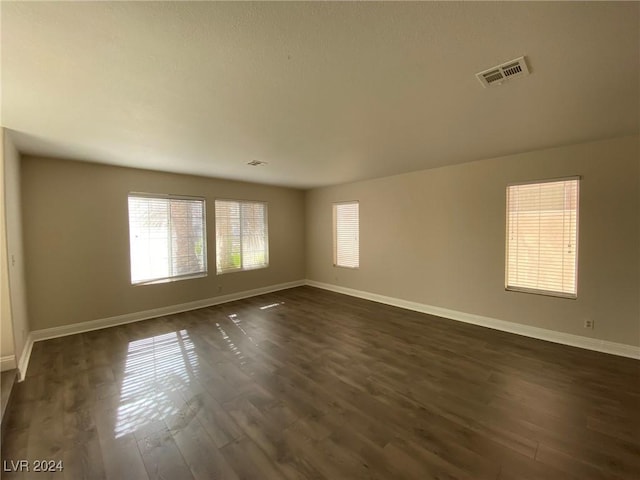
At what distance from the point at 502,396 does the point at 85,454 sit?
10.8 feet

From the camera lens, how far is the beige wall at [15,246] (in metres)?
2.70

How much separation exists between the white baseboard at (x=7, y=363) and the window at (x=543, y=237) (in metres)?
6.06

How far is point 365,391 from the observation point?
246 centimetres

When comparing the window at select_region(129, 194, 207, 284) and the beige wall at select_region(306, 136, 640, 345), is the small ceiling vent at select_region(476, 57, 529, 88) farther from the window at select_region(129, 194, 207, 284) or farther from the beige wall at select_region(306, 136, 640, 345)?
the window at select_region(129, 194, 207, 284)

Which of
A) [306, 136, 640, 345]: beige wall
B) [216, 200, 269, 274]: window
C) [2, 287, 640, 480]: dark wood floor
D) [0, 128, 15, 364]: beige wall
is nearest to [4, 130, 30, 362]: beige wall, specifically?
[0, 128, 15, 364]: beige wall

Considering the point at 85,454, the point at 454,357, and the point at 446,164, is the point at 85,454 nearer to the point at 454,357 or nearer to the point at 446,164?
the point at 454,357

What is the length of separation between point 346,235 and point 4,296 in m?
5.22

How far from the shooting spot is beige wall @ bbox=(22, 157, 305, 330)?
11.9ft

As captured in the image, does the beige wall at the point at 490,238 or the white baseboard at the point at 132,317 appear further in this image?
the white baseboard at the point at 132,317

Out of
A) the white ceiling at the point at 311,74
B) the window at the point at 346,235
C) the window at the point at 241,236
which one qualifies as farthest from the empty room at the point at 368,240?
the window at the point at 346,235

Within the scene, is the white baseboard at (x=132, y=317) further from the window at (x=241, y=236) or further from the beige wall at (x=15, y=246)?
the window at (x=241, y=236)

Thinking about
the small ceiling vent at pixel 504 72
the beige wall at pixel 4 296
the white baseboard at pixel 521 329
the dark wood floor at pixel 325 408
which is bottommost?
the dark wood floor at pixel 325 408

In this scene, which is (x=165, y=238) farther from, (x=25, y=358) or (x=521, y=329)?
(x=521, y=329)

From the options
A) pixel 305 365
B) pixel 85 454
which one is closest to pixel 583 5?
pixel 305 365
